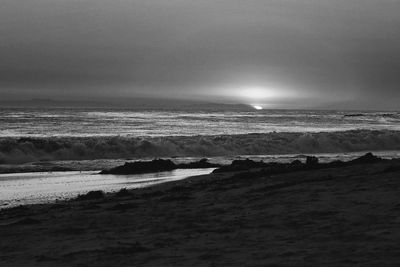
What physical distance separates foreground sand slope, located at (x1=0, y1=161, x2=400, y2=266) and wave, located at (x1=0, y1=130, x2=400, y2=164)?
1825 centimetres

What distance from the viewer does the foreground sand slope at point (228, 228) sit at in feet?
18.1

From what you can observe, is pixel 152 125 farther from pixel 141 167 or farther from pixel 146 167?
pixel 141 167

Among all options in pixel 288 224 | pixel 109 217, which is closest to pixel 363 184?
pixel 288 224

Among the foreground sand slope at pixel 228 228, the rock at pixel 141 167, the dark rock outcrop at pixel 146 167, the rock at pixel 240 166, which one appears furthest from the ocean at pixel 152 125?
the foreground sand slope at pixel 228 228

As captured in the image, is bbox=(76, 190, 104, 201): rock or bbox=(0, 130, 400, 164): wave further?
bbox=(0, 130, 400, 164): wave

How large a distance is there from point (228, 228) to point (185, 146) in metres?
25.3

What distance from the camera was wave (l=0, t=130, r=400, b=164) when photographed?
1139 inches

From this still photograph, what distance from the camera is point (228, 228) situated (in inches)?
279

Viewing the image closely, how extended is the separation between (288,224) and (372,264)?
2.21m

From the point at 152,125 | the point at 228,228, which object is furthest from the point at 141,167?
the point at 152,125

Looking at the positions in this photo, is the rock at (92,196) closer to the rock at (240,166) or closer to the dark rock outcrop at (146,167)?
the rock at (240,166)

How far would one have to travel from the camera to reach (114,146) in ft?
101

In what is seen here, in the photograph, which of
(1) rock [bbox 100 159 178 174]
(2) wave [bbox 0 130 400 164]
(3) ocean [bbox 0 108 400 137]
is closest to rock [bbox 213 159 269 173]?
(1) rock [bbox 100 159 178 174]

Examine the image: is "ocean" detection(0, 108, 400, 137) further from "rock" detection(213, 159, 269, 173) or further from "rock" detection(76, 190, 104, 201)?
"rock" detection(76, 190, 104, 201)
